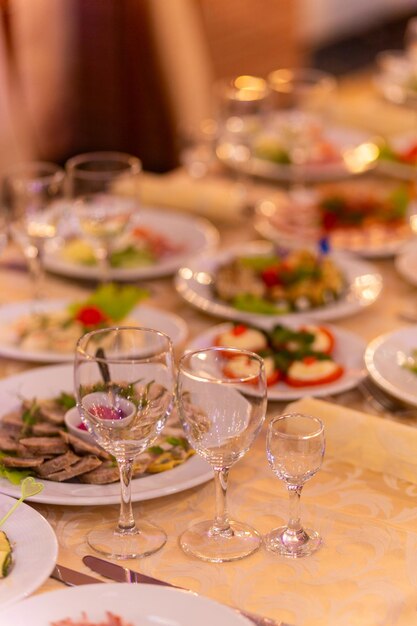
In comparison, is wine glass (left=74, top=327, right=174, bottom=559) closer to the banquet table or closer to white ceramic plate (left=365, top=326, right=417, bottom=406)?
the banquet table

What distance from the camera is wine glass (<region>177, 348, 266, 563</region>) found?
1284mm

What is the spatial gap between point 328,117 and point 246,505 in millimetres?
1797

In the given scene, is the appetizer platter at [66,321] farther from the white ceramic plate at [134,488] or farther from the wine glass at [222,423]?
the wine glass at [222,423]

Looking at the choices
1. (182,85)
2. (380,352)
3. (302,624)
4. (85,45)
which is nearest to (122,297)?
(380,352)

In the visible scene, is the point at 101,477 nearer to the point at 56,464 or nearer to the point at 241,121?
the point at 56,464

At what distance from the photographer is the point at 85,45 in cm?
548

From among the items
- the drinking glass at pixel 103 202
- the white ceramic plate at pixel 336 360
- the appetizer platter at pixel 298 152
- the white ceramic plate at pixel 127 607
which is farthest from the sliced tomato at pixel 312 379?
the appetizer platter at pixel 298 152

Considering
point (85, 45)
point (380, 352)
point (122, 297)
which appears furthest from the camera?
point (85, 45)

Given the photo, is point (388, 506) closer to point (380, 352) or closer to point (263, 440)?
point (263, 440)

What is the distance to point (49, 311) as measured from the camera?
7.04ft

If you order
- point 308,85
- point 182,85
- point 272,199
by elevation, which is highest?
point 308,85

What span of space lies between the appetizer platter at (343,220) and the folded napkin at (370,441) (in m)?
0.89

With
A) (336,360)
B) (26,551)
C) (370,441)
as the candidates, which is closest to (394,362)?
(336,360)

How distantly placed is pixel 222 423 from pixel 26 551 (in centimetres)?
29
